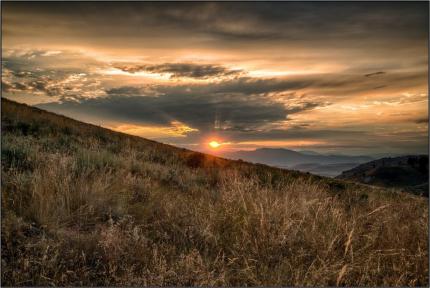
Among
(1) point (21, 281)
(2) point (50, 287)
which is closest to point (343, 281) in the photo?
(2) point (50, 287)

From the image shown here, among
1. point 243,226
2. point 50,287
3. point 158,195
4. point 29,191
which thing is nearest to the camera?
point 50,287

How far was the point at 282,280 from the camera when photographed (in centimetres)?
433

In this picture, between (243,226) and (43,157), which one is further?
(43,157)

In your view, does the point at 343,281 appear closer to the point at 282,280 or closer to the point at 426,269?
the point at 282,280

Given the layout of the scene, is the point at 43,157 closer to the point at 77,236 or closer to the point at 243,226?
the point at 77,236

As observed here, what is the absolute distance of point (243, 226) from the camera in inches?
221

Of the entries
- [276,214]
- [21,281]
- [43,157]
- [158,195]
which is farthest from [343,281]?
[43,157]

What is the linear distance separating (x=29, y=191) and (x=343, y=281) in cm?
433

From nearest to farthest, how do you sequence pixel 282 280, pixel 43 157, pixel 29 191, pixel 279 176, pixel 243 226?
pixel 282 280
pixel 243 226
pixel 29 191
pixel 43 157
pixel 279 176

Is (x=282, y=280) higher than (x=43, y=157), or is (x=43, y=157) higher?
(x=43, y=157)

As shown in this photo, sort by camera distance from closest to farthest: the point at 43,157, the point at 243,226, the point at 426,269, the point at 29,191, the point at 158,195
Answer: the point at 426,269 → the point at 243,226 → the point at 29,191 → the point at 158,195 → the point at 43,157

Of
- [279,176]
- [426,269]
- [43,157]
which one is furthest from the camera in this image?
[279,176]

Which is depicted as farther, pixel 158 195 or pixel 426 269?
pixel 158 195

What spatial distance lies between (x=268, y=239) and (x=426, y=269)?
173cm
